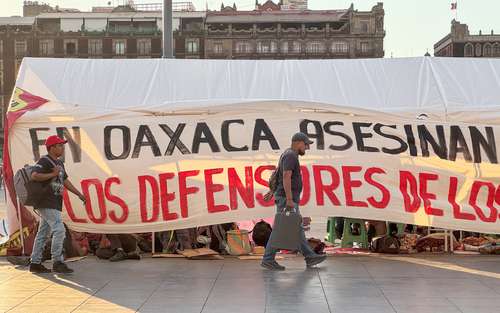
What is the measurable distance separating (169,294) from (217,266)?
6.65 ft

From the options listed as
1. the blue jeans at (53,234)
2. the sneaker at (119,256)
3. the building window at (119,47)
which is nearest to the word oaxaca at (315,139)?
the sneaker at (119,256)

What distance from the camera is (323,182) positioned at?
11.4m

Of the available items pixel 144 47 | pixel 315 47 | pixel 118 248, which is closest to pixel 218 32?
pixel 144 47

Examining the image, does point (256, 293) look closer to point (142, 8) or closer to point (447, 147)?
point (447, 147)

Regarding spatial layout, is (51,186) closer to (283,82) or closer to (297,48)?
(283,82)

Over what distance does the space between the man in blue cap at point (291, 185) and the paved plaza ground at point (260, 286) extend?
0.18 meters

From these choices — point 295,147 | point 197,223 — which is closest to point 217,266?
point 197,223

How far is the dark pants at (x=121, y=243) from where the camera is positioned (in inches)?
443

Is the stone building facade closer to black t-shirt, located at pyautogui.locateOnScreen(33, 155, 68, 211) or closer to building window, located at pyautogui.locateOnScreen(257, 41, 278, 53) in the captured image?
building window, located at pyautogui.locateOnScreen(257, 41, 278, 53)

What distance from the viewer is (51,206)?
388 inches

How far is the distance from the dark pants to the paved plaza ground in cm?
27

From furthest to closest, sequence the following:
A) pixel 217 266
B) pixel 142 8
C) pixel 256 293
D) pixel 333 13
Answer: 1. pixel 142 8
2. pixel 333 13
3. pixel 217 266
4. pixel 256 293

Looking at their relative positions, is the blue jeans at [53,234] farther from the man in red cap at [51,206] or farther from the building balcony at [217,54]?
the building balcony at [217,54]

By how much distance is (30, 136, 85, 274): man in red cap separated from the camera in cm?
978
